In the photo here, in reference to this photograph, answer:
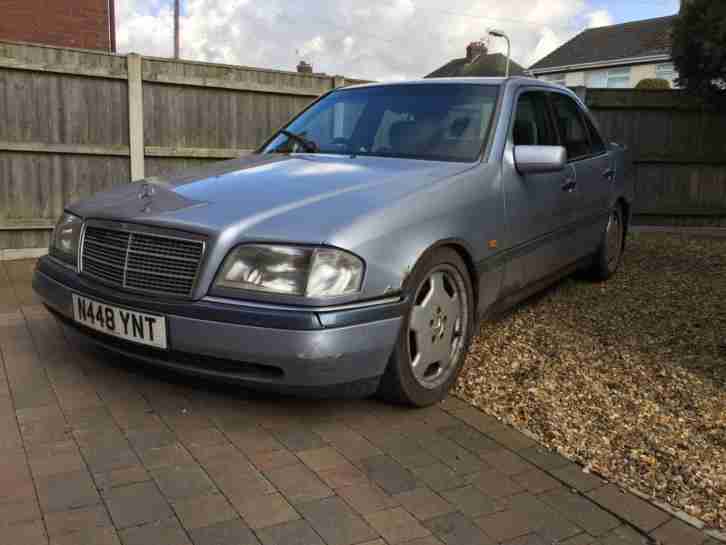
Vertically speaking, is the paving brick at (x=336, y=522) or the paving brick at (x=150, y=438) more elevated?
the paving brick at (x=150, y=438)

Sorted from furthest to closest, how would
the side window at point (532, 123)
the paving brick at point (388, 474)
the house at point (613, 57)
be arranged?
the house at point (613, 57) → the side window at point (532, 123) → the paving brick at point (388, 474)

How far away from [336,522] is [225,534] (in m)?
0.38

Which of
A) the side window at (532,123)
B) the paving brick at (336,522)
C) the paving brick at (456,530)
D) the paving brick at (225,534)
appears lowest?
the paving brick at (456,530)

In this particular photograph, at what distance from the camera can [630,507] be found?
2684mm

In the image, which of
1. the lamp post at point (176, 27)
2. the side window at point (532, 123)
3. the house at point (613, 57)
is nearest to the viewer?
the side window at point (532, 123)

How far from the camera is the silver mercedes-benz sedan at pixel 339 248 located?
9.59ft

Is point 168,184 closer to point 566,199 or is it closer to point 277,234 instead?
point 277,234

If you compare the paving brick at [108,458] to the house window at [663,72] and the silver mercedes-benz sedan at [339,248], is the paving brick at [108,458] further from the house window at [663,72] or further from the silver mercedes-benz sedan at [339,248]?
the house window at [663,72]

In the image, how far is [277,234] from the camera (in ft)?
9.70

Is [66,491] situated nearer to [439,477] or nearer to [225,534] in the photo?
[225,534]

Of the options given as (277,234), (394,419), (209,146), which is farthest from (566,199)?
(209,146)

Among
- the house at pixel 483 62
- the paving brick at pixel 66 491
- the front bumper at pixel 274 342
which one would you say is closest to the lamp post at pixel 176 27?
the house at pixel 483 62

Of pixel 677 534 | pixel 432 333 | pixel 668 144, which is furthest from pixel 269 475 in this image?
pixel 668 144

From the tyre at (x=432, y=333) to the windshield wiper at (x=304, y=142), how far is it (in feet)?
4.35
